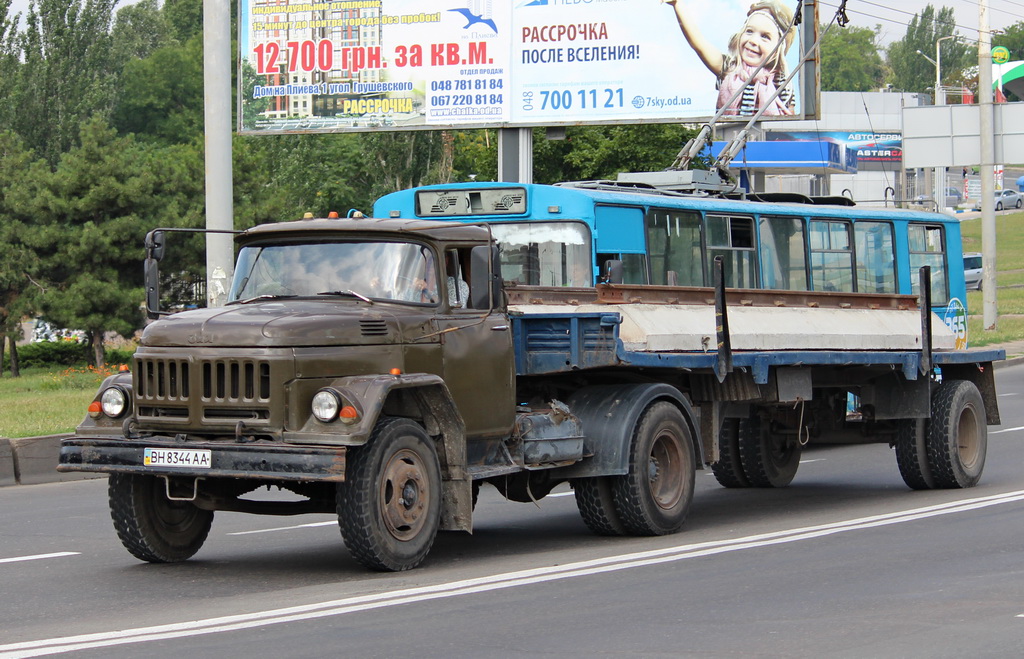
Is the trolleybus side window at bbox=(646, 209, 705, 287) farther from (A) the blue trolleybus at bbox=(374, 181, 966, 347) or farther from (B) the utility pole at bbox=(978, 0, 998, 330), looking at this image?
(B) the utility pole at bbox=(978, 0, 998, 330)

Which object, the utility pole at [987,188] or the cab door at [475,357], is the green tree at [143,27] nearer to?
the utility pole at [987,188]

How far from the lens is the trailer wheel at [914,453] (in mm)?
13961

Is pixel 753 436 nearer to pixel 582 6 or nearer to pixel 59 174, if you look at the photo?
pixel 582 6

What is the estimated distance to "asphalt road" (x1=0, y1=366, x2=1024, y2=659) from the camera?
271 inches

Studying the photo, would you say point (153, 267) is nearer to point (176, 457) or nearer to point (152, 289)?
point (152, 289)

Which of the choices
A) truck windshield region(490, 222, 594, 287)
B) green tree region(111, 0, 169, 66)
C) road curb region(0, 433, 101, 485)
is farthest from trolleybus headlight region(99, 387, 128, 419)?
green tree region(111, 0, 169, 66)

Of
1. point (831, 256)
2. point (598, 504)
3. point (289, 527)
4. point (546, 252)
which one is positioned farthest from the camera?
point (831, 256)

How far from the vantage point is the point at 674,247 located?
16.9m

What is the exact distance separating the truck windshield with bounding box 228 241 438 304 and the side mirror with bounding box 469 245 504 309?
0.28 metres

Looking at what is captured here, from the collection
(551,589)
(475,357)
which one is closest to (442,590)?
(551,589)

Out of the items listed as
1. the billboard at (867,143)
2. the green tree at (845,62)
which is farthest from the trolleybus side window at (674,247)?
the green tree at (845,62)

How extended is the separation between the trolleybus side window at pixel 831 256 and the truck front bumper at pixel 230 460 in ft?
39.4

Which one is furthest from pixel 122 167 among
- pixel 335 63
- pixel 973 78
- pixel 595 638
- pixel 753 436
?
pixel 973 78

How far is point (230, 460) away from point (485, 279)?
2.19m
